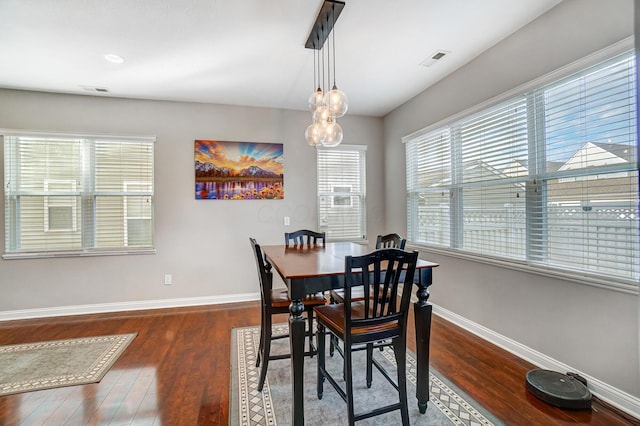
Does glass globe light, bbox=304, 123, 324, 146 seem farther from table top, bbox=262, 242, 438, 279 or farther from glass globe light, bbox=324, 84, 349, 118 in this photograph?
table top, bbox=262, 242, 438, 279

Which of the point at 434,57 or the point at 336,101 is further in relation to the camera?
the point at 434,57

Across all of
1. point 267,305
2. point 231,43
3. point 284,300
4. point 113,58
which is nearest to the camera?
point 267,305

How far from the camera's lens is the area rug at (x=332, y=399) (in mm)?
1751

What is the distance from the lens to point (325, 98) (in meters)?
2.35

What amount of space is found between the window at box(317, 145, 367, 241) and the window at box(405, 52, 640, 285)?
1427 millimetres

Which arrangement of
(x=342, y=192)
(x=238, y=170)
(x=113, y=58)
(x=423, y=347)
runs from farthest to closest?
(x=342, y=192) → (x=238, y=170) → (x=113, y=58) → (x=423, y=347)

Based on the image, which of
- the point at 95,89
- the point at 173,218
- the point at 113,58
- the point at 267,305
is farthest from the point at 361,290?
the point at 95,89

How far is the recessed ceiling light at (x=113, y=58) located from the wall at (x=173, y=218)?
1005mm

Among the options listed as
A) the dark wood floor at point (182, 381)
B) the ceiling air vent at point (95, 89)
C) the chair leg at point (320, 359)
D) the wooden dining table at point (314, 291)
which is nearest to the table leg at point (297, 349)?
the wooden dining table at point (314, 291)

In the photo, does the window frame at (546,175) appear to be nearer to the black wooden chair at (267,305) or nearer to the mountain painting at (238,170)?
the black wooden chair at (267,305)

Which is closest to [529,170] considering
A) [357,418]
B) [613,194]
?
[613,194]

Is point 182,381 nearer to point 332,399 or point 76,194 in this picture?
point 332,399

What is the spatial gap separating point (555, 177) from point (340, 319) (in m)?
1.90

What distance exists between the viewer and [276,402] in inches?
75.4
